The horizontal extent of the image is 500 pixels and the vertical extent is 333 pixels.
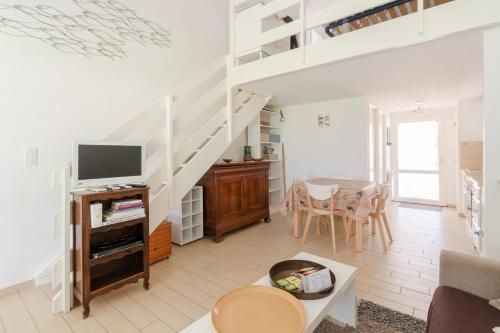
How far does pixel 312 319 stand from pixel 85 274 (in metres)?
1.68

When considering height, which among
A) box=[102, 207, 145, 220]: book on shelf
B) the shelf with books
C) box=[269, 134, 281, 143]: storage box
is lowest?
the shelf with books

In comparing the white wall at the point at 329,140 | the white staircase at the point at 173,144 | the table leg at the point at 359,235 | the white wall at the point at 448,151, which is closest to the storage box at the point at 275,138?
the white wall at the point at 329,140

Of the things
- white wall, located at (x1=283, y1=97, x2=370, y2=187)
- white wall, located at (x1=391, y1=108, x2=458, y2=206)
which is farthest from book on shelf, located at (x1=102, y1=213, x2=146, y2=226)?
white wall, located at (x1=391, y1=108, x2=458, y2=206)

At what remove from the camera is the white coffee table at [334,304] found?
1128 millimetres

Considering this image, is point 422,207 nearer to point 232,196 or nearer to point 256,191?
point 256,191

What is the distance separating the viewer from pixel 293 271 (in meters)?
1.65

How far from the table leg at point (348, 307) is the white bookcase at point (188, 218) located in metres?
2.13

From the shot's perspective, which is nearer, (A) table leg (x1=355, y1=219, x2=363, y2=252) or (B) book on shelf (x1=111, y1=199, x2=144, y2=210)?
(B) book on shelf (x1=111, y1=199, x2=144, y2=210)

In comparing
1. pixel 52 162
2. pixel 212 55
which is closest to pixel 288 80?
pixel 212 55

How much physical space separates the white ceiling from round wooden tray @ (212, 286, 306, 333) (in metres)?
2.43

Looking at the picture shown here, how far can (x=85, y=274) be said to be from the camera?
72.4 inches

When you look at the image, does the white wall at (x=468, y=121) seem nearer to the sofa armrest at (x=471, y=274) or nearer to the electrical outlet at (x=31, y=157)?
the sofa armrest at (x=471, y=274)

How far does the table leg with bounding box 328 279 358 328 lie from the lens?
164 cm

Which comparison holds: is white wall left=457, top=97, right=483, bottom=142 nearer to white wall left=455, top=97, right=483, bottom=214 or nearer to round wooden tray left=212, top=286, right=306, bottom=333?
white wall left=455, top=97, right=483, bottom=214
